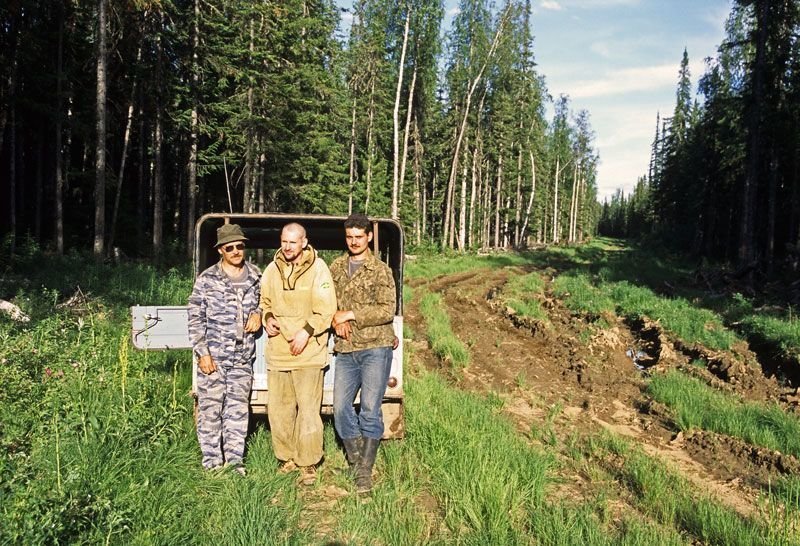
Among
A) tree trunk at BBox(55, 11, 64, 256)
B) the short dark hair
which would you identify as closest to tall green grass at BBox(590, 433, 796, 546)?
the short dark hair

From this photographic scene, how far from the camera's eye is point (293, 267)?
4.30m

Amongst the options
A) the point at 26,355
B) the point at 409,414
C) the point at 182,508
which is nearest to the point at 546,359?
Result: the point at 409,414

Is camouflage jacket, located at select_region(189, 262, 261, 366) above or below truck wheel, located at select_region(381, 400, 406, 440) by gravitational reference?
above

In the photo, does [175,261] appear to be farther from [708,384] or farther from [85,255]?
[708,384]

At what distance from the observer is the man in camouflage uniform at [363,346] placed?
169 inches

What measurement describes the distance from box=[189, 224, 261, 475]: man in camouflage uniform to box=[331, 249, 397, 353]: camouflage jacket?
0.85m

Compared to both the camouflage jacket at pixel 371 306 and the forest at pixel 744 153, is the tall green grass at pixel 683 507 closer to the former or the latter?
the camouflage jacket at pixel 371 306

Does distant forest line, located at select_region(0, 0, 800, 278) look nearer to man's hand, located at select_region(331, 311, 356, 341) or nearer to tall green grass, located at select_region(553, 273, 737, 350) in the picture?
tall green grass, located at select_region(553, 273, 737, 350)

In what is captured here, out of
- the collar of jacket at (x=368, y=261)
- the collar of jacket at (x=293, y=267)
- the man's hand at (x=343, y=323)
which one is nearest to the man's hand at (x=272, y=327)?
the collar of jacket at (x=293, y=267)

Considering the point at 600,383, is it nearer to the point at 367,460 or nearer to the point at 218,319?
the point at 367,460

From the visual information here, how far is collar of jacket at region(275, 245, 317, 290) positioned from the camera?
14.0ft

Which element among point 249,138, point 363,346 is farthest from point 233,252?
point 249,138

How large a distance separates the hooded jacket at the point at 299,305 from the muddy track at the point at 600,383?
255 centimetres

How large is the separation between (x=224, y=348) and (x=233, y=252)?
817mm
